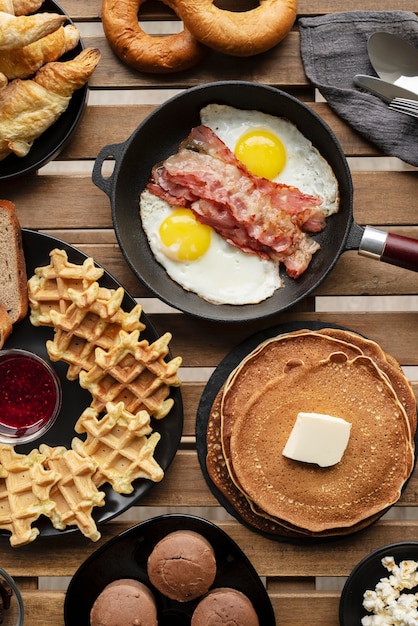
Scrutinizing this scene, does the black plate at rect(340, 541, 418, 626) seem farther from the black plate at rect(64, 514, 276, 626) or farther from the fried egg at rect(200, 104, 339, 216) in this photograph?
the fried egg at rect(200, 104, 339, 216)

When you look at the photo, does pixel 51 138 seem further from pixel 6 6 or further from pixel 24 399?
pixel 24 399

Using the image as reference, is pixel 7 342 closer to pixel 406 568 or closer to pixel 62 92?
pixel 62 92

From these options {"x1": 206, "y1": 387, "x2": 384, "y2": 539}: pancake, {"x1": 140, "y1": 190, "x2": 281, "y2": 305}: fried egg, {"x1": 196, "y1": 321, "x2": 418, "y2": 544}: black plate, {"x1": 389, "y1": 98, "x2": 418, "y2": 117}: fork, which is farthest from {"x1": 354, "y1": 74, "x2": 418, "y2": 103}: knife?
{"x1": 206, "y1": 387, "x2": 384, "y2": 539}: pancake

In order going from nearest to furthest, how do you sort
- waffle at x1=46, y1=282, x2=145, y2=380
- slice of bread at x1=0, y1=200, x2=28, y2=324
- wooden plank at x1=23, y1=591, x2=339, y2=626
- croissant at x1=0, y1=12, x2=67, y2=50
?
1. croissant at x1=0, y1=12, x2=67, y2=50
2. waffle at x1=46, y1=282, x2=145, y2=380
3. slice of bread at x1=0, y1=200, x2=28, y2=324
4. wooden plank at x1=23, y1=591, x2=339, y2=626

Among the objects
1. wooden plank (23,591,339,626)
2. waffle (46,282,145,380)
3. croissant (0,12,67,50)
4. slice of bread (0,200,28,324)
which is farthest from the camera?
wooden plank (23,591,339,626)

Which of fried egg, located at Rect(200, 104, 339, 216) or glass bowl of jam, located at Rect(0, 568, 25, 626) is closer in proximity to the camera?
glass bowl of jam, located at Rect(0, 568, 25, 626)

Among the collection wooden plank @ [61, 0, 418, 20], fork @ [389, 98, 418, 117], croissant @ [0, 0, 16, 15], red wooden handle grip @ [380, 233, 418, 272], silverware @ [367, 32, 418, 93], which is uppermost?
croissant @ [0, 0, 16, 15]
